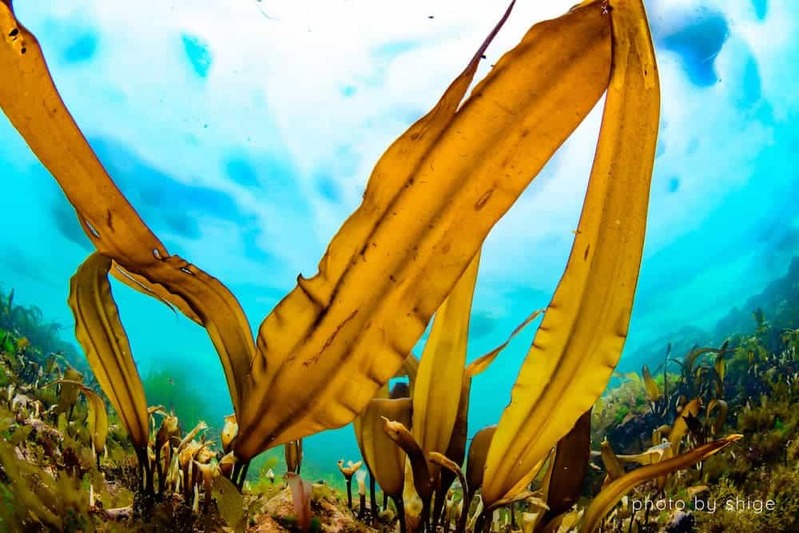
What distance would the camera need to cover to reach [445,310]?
3.34 feet

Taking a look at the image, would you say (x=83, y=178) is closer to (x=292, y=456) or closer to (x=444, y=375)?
(x=444, y=375)

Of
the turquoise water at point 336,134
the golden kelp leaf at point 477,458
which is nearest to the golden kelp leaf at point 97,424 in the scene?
the golden kelp leaf at point 477,458

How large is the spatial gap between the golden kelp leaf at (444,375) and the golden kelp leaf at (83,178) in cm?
44

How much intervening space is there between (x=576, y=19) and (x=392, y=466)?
917 mm

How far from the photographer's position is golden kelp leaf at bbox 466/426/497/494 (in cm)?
99

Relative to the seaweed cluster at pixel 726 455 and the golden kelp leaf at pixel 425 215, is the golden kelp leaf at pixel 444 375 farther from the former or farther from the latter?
the seaweed cluster at pixel 726 455

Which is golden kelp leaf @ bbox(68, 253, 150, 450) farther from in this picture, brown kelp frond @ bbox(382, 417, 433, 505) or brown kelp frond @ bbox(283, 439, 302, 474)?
brown kelp frond @ bbox(382, 417, 433, 505)

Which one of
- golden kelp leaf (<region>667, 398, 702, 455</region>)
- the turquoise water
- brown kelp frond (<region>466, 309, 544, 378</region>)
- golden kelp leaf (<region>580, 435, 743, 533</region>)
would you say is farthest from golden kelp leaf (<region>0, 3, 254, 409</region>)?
the turquoise water

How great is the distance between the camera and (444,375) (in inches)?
39.1

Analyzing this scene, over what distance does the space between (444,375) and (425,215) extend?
1.59ft

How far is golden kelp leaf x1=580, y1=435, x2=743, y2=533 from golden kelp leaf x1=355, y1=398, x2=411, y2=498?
42 centimetres

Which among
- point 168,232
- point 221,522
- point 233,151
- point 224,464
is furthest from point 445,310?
point 168,232

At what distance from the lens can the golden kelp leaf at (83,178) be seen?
61cm

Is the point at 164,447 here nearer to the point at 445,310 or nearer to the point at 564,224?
the point at 445,310
